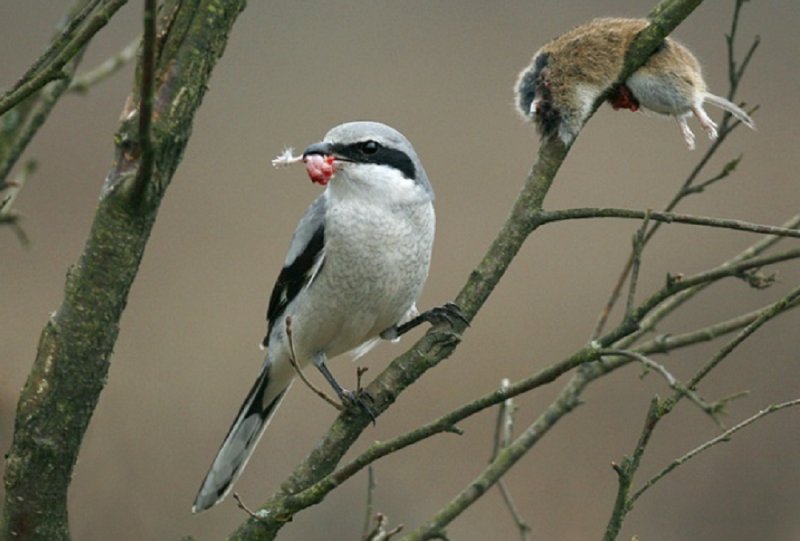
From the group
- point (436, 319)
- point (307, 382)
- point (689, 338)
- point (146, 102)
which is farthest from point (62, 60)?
point (689, 338)

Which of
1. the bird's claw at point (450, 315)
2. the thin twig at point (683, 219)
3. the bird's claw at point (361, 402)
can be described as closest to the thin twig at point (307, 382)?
the bird's claw at point (361, 402)

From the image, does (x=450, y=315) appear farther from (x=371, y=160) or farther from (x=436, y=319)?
(x=371, y=160)

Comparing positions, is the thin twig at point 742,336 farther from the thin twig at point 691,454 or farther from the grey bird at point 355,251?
the grey bird at point 355,251

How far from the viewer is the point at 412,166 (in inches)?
110

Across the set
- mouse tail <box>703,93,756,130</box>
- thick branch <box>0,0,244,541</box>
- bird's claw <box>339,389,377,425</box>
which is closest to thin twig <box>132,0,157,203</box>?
thick branch <box>0,0,244,541</box>

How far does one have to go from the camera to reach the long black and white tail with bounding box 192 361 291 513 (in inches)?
106

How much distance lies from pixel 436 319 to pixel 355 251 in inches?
16.8

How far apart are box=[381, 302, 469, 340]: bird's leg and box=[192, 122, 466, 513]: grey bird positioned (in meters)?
0.01

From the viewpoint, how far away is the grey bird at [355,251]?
273cm

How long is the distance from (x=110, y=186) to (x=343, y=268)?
106cm

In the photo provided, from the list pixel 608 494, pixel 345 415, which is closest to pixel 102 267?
pixel 345 415

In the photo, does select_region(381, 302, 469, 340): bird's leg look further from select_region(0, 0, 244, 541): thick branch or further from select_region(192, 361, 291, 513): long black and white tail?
select_region(0, 0, 244, 541): thick branch

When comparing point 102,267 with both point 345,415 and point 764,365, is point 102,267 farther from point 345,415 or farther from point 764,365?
point 764,365

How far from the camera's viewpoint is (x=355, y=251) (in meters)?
2.76
